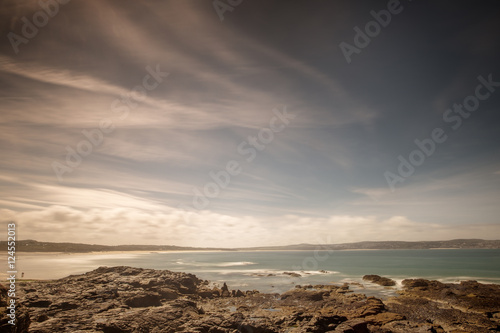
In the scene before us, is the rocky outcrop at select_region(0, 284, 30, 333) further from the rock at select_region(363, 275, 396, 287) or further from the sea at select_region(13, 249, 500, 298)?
the rock at select_region(363, 275, 396, 287)

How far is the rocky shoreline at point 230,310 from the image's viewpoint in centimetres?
1761

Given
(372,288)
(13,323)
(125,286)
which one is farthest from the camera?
(372,288)

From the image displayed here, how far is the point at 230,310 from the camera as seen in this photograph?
25672 mm

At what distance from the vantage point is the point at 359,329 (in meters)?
17.7

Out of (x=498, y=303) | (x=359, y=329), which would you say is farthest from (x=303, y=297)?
(x=498, y=303)

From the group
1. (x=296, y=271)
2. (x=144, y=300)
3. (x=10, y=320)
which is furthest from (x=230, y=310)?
(x=296, y=271)

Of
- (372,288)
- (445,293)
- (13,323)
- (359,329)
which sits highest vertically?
(13,323)

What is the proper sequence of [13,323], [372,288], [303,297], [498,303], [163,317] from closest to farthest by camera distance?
[13,323] → [163,317] → [498,303] → [303,297] → [372,288]

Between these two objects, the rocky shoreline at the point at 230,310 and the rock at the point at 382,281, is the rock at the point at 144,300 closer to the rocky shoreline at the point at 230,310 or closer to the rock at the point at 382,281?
the rocky shoreline at the point at 230,310

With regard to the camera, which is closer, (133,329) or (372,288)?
(133,329)

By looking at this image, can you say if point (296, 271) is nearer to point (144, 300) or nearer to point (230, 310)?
point (230, 310)

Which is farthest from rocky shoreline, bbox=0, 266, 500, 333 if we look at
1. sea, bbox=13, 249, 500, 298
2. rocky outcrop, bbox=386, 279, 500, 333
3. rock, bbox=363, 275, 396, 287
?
sea, bbox=13, 249, 500, 298

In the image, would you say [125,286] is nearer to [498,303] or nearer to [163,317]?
[163,317]

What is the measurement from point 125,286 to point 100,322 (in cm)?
1225
